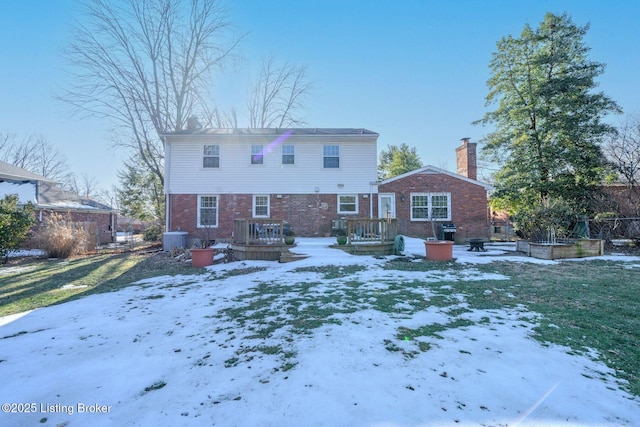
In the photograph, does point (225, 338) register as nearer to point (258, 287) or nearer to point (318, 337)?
point (318, 337)

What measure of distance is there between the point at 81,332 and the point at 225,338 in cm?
195

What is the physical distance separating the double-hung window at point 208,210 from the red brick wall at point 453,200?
27.3 feet

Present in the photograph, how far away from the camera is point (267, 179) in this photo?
45.5ft

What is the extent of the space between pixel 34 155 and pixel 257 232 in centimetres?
3873

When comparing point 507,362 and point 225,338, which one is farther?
point 225,338

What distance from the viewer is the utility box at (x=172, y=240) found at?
12594 millimetres

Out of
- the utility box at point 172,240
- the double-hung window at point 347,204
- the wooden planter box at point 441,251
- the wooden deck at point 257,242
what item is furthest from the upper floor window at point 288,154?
the wooden planter box at point 441,251

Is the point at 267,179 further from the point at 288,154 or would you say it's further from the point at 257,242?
the point at 257,242

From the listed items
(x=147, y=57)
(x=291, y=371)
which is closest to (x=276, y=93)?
(x=147, y=57)

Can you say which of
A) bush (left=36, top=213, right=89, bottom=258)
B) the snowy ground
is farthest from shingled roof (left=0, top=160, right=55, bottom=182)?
the snowy ground

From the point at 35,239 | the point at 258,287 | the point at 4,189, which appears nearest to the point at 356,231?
the point at 258,287

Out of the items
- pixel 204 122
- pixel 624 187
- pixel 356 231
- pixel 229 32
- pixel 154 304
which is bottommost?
pixel 154 304

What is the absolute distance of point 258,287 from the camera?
5824 mm

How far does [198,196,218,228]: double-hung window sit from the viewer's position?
44.9 feet
